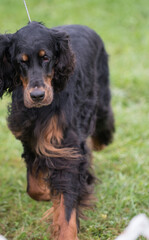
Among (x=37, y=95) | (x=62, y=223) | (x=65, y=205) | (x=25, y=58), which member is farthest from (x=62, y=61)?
(x=62, y=223)

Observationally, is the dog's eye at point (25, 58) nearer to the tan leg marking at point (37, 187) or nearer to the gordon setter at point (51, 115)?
the gordon setter at point (51, 115)

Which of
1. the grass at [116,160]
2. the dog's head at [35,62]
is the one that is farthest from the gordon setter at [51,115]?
the grass at [116,160]

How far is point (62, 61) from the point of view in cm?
304

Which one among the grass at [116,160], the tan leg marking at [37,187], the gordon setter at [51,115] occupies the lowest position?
the grass at [116,160]

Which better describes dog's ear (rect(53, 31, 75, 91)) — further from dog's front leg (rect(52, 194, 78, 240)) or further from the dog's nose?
dog's front leg (rect(52, 194, 78, 240))

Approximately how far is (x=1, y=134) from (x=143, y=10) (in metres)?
6.01

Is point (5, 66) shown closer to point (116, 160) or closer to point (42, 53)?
point (42, 53)

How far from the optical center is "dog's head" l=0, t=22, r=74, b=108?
110 inches

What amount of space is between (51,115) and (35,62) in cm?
47

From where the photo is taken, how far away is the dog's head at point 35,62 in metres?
2.81

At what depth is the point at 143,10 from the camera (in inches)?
382

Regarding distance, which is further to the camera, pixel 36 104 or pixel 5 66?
pixel 5 66

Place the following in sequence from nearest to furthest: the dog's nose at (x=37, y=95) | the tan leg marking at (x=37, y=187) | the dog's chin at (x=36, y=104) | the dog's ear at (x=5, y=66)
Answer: the dog's nose at (x=37, y=95) < the dog's chin at (x=36, y=104) < the dog's ear at (x=5, y=66) < the tan leg marking at (x=37, y=187)

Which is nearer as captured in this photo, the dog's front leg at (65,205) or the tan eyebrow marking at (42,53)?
the tan eyebrow marking at (42,53)
